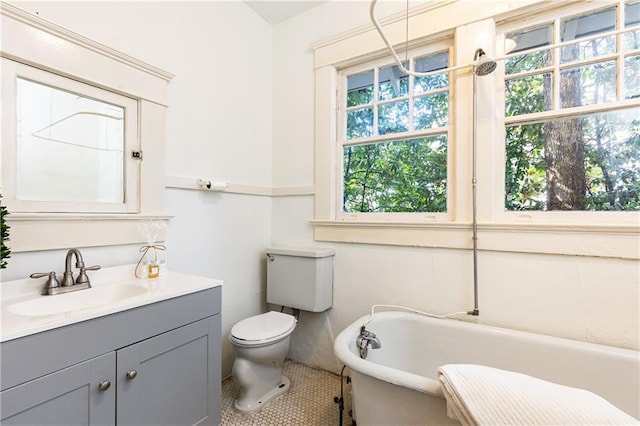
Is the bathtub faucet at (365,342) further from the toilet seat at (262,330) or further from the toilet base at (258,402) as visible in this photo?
the toilet base at (258,402)

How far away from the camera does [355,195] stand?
216 cm

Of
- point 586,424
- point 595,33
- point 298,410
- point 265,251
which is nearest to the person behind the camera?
point 586,424

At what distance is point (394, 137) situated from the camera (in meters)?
1.98

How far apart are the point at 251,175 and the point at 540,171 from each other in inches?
73.0

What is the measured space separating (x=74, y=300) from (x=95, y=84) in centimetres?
101

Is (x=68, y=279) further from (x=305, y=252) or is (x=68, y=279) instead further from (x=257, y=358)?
(x=305, y=252)

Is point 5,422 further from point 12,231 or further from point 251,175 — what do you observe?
point 251,175

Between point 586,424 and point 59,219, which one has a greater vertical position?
point 59,219

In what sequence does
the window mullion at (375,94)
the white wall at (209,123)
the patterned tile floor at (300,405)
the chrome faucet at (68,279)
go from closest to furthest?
the chrome faucet at (68,279)
the white wall at (209,123)
the patterned tile floor at (300,405)
the window mullion at (375,94)

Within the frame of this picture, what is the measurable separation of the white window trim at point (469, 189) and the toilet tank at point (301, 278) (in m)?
0.22

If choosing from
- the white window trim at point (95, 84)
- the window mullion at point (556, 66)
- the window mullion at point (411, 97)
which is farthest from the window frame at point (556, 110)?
the white window trim at point (95, 84)

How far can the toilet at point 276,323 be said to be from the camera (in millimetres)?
1672

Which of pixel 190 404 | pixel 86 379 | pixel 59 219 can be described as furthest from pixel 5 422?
pixel 59 219

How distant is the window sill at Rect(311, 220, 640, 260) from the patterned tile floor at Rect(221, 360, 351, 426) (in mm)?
978
